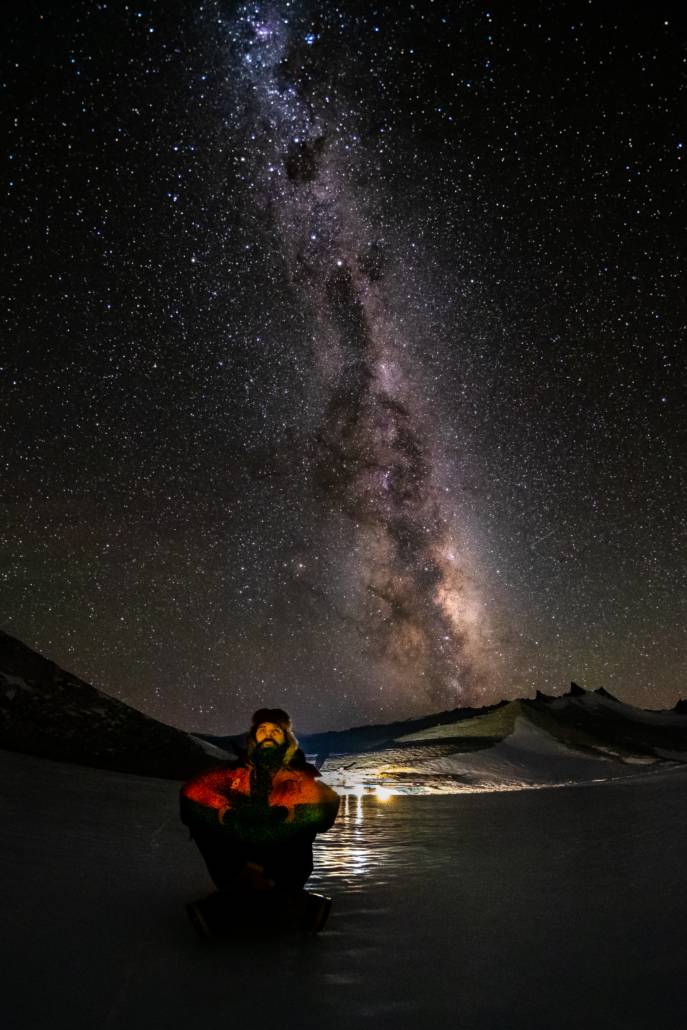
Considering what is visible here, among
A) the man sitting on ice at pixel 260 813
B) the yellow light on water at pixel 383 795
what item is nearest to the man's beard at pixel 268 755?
the man sitting on ice at pixel 260 813

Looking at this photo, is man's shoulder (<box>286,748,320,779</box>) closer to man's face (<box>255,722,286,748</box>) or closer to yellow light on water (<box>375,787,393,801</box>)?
man's face (<box>255,722,286,748</box>)

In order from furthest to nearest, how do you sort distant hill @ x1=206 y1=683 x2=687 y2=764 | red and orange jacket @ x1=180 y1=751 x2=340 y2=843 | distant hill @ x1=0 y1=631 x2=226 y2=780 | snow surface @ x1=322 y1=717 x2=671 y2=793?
1. distant hill @ x1=206 y1=683 x2=687 y2=764
2. snow surface @ x1=322 y1=717 x2=671 y2=793
3. distant hill @ x1=0 y1=631 x2=226 y2=780
4. red and orange jacket @ x1=180 y1=751 x2=340 y2=843

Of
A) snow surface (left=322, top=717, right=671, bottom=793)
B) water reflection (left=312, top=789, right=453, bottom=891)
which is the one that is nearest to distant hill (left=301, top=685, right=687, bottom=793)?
snow surface (left=322, top=717, right=671, bottom=793)

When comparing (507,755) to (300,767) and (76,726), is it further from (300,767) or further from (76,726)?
(300,767)

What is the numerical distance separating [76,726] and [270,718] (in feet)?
61.6

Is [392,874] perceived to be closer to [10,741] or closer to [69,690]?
[10,741]

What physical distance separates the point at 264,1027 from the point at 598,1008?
140 centimetres

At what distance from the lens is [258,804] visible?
3.78 meters

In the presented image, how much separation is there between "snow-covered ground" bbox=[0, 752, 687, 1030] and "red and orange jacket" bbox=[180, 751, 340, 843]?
0.58 meters

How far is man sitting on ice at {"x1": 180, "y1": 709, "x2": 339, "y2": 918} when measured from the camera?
12.3 feet

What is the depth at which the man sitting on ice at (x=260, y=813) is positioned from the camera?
375 centimetres

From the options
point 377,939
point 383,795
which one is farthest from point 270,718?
point 383,795

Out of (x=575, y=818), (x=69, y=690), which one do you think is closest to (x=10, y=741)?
(x=69, y=690)

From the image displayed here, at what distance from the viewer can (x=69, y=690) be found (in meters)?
22.0
